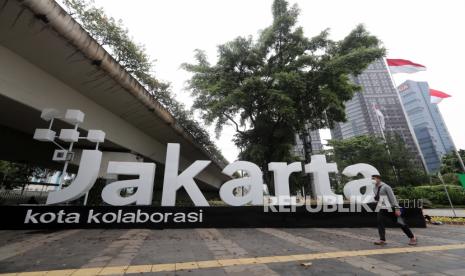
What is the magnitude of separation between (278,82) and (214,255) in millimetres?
12370

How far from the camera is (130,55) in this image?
18.2m

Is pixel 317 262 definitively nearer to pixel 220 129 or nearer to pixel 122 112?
pixel 122 112

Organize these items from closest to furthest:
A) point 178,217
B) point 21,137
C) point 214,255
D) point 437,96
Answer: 1. point 214,255
2. point 178,217
3. point 21,137
4. point 437,96

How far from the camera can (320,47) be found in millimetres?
16781

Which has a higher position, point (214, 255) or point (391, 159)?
point (391, 159)

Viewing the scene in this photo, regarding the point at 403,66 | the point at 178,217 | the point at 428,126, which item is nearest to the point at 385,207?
the point at 178,217

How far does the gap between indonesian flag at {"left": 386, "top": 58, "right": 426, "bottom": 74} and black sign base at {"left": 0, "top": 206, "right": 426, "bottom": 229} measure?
31.9 ft

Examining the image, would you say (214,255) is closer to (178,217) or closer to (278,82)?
(178,217)

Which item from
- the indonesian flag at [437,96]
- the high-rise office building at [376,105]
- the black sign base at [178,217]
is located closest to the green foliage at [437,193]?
the indonesian flag at [437,96]

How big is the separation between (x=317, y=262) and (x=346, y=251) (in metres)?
1.18

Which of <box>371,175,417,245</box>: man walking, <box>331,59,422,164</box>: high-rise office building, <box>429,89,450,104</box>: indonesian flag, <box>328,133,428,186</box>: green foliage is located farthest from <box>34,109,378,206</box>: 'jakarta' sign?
<box>331,59,422,164</box>: high-rise office building

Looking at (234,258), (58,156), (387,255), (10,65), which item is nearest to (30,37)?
(10,65)

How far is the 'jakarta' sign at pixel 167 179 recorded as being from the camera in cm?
710

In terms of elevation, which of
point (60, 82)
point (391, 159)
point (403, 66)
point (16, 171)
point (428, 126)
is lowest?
point (60, 82)
